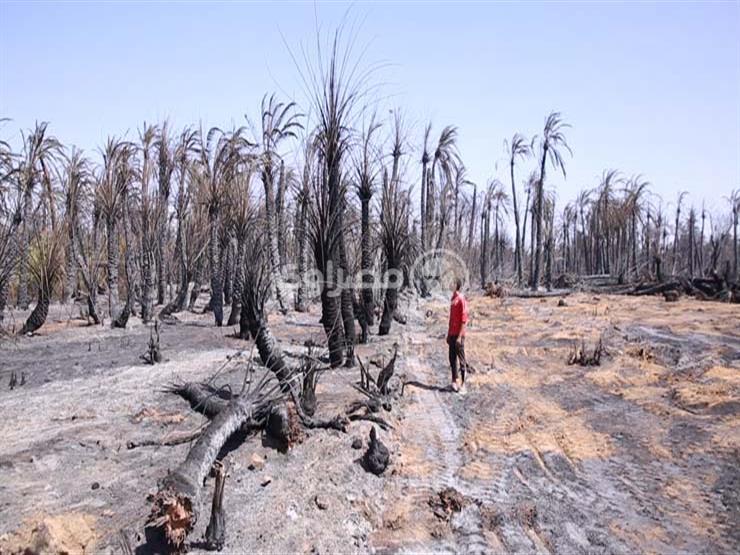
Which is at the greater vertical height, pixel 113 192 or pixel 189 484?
pixel 113 192

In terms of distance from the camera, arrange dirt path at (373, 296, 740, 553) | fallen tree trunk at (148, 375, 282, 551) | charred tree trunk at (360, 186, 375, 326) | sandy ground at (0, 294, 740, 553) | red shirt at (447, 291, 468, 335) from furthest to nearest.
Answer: charred tree trunk at (360, 186, 375, 326)
red shirt at (447, 291, 468, 335)
dirt path at (373, 296, 740, 553)
sandy ground at (0, 294, 740, 553)
fallen tree trunk at (148, 375, 282, 551)

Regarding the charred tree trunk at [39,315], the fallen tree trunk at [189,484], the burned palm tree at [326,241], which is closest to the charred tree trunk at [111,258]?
the charred tree trunk at [39,315]

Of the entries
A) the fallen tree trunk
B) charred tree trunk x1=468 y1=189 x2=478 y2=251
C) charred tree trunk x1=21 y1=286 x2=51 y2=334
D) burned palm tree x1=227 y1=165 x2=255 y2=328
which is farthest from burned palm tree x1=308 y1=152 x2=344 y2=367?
charred tree trunk x1=468 y1=189 x2=478 y2=251

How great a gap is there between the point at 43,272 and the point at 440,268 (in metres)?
20.9

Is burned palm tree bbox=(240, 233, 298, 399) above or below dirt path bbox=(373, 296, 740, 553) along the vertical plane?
above

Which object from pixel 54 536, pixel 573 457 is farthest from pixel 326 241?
pixel 54 536

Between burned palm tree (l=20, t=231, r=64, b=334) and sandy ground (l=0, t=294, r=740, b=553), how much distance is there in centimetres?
263

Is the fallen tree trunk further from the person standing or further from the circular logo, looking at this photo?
the circular logo

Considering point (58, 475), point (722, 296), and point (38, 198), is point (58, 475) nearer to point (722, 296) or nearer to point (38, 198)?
point (38, 198)

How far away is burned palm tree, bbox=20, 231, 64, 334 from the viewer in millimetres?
14070

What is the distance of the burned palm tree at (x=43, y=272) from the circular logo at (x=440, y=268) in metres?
16.4

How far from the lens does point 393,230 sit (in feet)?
50.5

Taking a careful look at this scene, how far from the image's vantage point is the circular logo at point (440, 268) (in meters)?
28.7

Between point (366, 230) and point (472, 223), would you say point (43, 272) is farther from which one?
point (472, 223)
